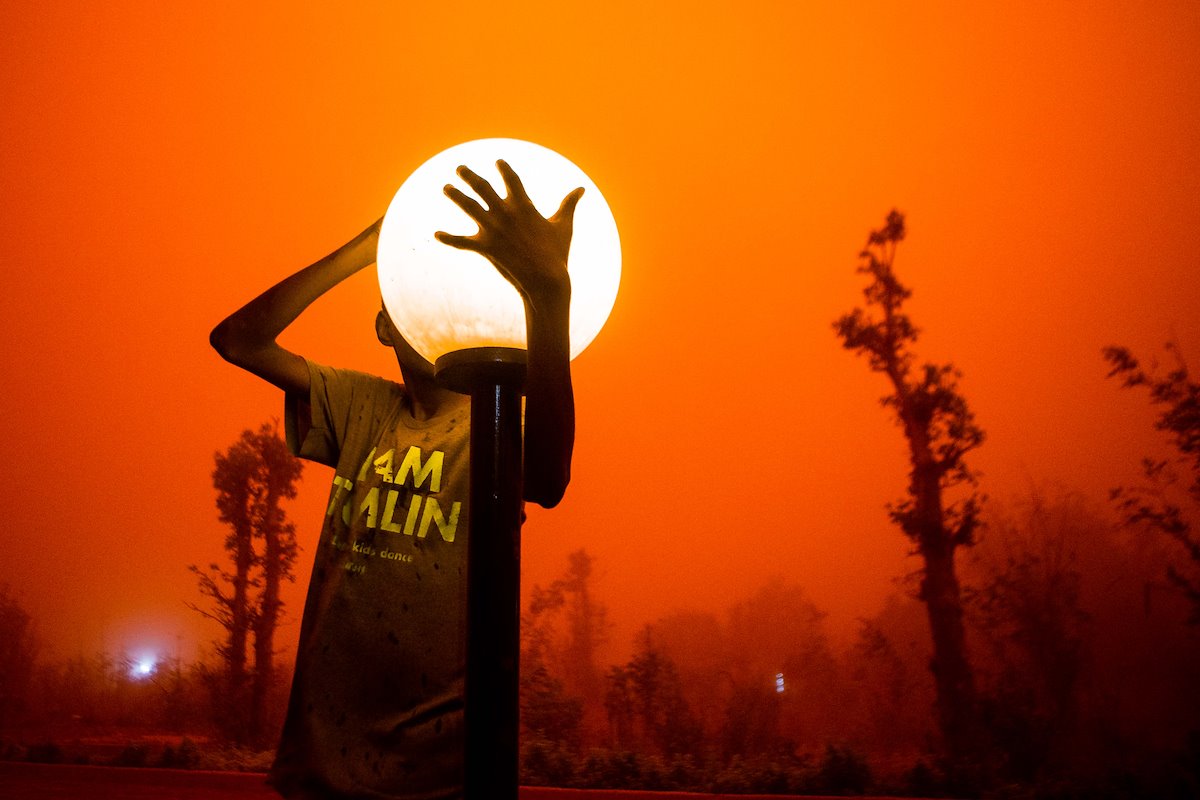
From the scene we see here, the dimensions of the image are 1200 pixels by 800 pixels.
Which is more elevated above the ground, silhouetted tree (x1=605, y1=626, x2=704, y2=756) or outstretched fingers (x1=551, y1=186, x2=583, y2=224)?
outstretched fingers (x1=551, y1=186, x2=583, y2=224)

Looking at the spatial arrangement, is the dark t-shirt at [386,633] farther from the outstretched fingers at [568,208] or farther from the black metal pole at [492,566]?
the outstretched fingers at [568,208]

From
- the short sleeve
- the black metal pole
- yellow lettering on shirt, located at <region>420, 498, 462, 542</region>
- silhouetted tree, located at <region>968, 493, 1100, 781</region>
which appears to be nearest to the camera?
the black metal pole

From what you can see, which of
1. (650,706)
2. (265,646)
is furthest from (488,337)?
(265,646)

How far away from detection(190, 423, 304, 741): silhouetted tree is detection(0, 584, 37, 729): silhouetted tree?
1.41 meters

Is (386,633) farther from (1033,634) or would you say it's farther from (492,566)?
(1033,634)

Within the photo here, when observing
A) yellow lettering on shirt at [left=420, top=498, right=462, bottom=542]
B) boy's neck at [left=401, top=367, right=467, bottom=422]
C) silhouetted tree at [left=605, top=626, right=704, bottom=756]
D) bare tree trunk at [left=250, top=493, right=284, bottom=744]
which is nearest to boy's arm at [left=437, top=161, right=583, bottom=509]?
yellow lettering on shirt at [left=420, top=498, right=462, bottom=542]

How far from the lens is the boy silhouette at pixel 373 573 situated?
117cm

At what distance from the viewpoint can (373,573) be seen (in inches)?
49.5

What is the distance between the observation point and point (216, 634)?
5.09 m

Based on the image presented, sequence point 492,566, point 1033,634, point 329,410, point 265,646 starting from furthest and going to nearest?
point 265,646, point 1033,634, point 329,410, point 492,566

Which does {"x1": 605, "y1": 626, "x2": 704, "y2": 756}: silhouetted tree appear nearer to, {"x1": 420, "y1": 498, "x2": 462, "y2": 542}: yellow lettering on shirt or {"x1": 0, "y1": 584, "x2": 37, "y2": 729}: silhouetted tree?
{"x1": 420, "y1": 498, "x2": 462, "y2": 542}: yellow lettering on shirt

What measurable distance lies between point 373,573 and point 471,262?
2.03 feet

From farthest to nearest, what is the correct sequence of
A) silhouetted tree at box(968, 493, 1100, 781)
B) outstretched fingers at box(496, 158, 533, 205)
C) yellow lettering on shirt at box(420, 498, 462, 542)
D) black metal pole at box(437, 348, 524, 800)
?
silhouetted tree at box(968, 493, 1100, 781) < yellow lettering on shirt at box(420, 498, 462, 542) < outstretched fingers at box(496, 158, 533, 205) < black metal pole at box(437, 348, 524, 800)

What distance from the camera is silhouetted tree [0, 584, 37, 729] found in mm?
5469
